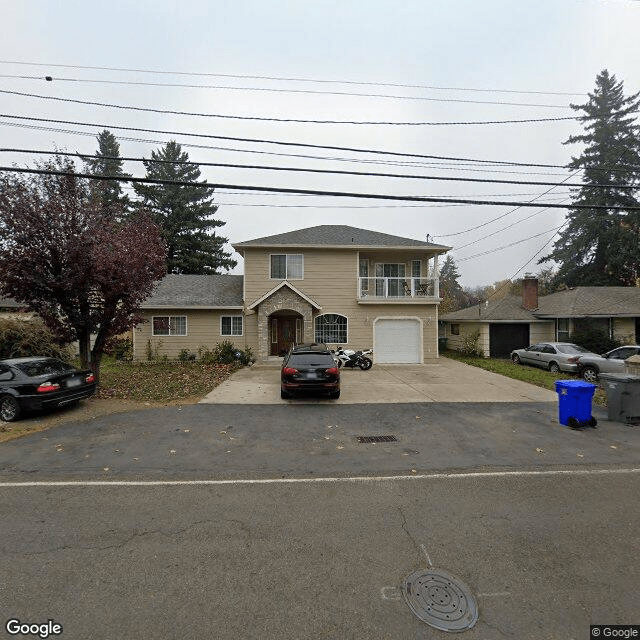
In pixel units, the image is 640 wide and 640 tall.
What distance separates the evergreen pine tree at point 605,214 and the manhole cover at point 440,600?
33400 mm

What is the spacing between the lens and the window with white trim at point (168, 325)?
1881 centimetres

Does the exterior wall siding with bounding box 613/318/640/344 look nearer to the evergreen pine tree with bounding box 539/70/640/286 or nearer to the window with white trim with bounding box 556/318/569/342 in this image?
the window with white trim with bounding box 556/318/569/342

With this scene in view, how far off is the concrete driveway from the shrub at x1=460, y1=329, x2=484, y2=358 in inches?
209

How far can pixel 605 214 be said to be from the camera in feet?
93.0

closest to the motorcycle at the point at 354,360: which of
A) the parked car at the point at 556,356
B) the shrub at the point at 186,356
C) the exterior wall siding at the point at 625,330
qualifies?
the shrub at the point at 186,356

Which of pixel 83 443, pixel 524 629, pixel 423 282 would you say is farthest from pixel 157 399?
pixel 423 282

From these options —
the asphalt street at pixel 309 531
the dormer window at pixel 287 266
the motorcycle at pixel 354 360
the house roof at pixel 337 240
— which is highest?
the house roof at pixel 337 240

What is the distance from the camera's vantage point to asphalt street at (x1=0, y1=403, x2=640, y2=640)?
2615mm

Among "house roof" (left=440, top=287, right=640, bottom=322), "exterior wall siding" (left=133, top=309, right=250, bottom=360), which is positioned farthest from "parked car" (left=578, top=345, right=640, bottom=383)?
"exterior wall siding" (left=133, top=309, right=250, bottom=360)

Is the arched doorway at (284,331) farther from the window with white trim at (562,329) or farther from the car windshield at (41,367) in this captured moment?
the window with white trim at (562,329)

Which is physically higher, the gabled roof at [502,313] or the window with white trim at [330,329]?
the gabled roof at [502,313]

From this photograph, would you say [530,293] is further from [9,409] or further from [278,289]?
[9,409]

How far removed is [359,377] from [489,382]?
4778 millimetres

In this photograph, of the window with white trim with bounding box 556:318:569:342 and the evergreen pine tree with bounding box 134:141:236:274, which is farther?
the evergreen pine tree with bounding box 134:141:236:274
